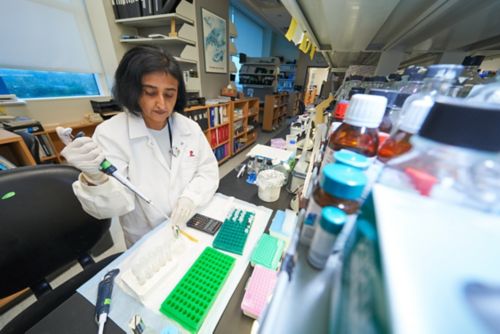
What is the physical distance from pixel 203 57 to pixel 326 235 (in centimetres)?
286

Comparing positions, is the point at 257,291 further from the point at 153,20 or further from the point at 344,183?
the point at 153,20

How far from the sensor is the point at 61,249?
716 millimetres

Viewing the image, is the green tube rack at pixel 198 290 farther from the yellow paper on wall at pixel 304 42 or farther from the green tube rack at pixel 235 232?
the yellow paper on wall at pixel 304 42

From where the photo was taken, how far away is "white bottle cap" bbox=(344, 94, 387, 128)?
30 cm

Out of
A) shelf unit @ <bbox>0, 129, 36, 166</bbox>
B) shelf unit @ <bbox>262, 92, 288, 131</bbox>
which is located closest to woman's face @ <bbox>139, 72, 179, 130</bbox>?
shelf unit @ <bbox>0, 129, 36, 166</bbox>

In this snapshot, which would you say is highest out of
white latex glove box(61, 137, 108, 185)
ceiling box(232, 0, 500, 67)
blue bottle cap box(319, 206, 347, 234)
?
ceiling box(232, 0, 500, 67)

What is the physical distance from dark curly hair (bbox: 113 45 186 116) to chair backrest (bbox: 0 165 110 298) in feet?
1.30

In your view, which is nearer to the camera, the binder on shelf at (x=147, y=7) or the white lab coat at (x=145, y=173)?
the white lab coat at (x=145, y=173)

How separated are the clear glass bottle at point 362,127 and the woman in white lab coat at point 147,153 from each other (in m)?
0.66

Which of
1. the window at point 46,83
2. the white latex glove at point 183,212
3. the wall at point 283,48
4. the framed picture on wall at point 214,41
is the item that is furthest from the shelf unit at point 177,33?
the wall at point 283,48

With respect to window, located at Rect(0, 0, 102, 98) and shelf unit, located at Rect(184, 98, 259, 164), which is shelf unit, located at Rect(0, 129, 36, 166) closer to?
window, located at Rect(0, 0, 102, 98)

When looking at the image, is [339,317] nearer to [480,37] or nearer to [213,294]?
[213,294]

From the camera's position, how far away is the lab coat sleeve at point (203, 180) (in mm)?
868

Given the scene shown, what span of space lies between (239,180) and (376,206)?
96 centimetres
